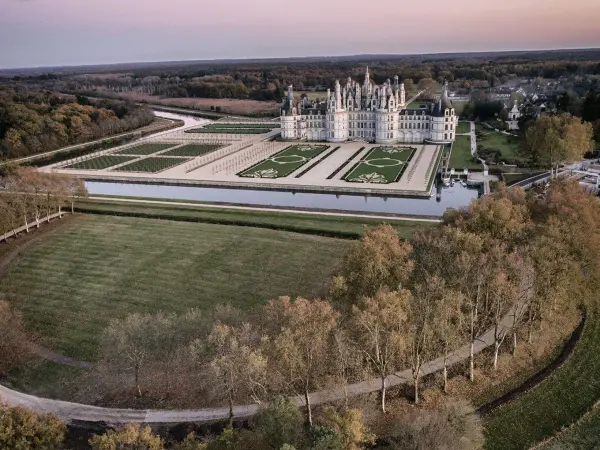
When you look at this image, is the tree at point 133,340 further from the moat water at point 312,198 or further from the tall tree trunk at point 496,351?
the moat water at point 312,198

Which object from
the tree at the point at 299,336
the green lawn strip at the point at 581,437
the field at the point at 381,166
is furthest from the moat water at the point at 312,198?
the tree at the point at 299,336

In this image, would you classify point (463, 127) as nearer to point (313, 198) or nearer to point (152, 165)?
point (313, 198)

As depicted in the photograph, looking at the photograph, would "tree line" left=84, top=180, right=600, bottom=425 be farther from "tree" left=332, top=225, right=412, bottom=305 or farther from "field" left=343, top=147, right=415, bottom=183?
"field" left=343, top=147, right=415, bottom=183

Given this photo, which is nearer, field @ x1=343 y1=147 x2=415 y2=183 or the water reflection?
the water reflection

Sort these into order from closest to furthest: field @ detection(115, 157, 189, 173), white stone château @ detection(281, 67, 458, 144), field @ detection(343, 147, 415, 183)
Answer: field @ detection(343, 147, 415, 183) < field @ detection(115, 157, 189, 173) < white stone château @ detection(281, 67, 458, 144)

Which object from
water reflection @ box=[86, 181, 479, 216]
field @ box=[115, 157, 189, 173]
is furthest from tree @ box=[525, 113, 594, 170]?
field @ box=[115, 157, 189, 173]

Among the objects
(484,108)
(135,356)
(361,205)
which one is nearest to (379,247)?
(135,356)
